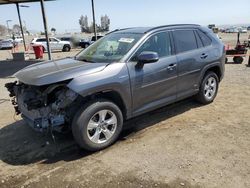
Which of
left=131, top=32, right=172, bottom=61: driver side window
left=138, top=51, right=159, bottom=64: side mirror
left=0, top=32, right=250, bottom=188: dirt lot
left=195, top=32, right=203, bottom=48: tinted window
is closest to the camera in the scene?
left=0, top=32, right=250, bottom=188: dirt lot

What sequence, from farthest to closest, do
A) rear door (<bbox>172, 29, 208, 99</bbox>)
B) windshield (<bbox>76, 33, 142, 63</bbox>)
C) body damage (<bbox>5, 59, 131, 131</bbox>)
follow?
rear door (<bbox>172, 29, 208, 99</bbox>), windshield (<bbox>76, 33, 142, 63</bbox>), body damage (<bbox>5, 59, 131, 131</bbox>)

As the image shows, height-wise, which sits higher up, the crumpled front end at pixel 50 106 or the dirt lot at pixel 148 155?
the crumpled front end at pixel 50 106

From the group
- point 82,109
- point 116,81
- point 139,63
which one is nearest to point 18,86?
point 82,109

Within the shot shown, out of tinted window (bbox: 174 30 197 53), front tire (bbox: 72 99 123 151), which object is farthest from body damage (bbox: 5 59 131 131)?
tinted window (bbox: 174 30 197 53)

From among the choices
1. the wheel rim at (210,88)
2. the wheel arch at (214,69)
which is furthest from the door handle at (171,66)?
the wheel rim at (210,88)

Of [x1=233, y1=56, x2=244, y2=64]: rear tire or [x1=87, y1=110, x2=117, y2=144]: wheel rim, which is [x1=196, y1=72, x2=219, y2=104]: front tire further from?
[x1=233, y1=56, x2=244, y2=64]: rear tire

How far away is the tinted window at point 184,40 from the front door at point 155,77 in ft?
0.80

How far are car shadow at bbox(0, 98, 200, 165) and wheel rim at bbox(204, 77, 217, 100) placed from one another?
765 millimetres

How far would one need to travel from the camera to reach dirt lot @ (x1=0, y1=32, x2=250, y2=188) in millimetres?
3400

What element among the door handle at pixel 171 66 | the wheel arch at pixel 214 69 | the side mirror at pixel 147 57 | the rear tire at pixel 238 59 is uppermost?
the side mirror at pixel 147 57

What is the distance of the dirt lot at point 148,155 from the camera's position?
340 centimetres

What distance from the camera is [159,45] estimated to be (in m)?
4.91

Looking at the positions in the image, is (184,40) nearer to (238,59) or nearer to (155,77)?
(155,77)

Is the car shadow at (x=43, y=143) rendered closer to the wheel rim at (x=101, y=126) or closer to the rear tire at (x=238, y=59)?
the wheel rim at (x=101, y=126)
